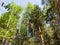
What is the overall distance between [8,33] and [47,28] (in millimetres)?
4013

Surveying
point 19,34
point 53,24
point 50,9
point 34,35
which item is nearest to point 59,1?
point 50,9

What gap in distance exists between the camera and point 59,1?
1356cm

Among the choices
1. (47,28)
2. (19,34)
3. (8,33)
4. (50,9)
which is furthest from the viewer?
(19,34)

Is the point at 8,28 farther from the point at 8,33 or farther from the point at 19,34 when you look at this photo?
the point at 19,34

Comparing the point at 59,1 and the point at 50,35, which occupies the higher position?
the point at 59,1

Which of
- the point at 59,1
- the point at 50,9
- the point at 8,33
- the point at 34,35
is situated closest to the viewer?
the point at 59,1

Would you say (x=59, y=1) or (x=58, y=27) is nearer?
(x=59, y=1)

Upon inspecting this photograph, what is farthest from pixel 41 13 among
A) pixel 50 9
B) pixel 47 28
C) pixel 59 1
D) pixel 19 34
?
pixel 59 1

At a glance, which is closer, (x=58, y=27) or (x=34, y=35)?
(x=58, y=27)

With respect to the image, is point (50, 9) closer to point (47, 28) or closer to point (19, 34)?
point (47, 28)

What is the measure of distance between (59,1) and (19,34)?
1231 cm

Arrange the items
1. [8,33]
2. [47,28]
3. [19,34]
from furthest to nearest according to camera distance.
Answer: [19,34]
[47,28]
[8,33]

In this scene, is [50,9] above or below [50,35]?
above

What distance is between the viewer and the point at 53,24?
18.8 meters
